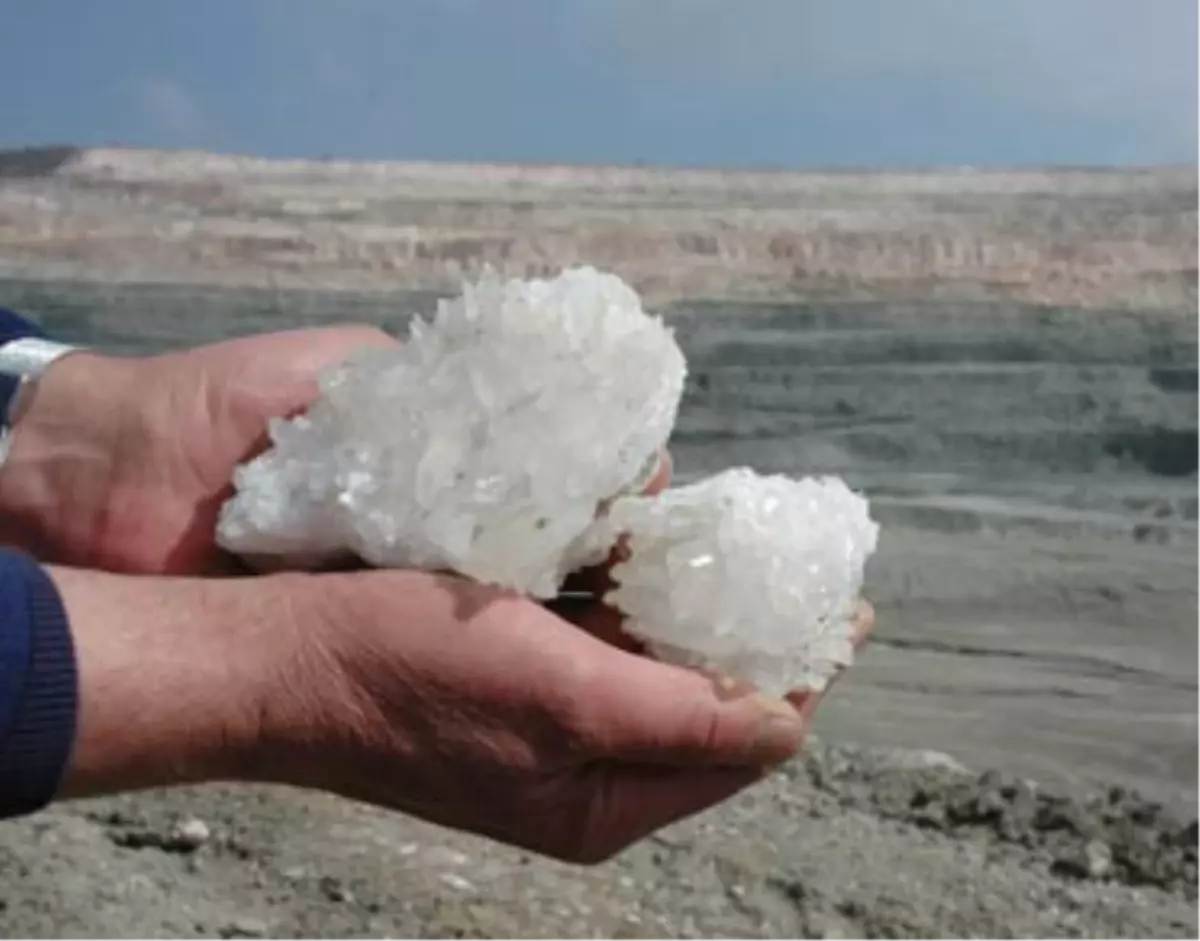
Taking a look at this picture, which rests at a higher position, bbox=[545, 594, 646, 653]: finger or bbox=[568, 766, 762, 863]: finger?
bbox=[545, 594, 646, 653]: finger

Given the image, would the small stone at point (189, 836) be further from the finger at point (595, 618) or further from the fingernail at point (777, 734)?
the fingernail at point (777, 734)

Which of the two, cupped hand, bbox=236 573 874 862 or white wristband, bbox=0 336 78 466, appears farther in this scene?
white wristband, bbox=0 336 78 466

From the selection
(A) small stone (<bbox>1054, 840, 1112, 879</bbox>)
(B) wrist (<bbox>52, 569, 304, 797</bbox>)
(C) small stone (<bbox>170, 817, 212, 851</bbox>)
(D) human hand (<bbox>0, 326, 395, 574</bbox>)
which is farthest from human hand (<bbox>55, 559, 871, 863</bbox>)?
(A) small stone (<bbox>1054, 840, 1112, 879</bbox>)

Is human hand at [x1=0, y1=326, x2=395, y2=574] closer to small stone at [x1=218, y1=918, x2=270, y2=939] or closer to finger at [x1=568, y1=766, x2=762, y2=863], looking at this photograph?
finger at [x1=568, y1=766, x2=762, y2=863]

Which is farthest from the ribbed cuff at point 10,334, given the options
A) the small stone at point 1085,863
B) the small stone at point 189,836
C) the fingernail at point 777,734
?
the small stone at point 1085,863

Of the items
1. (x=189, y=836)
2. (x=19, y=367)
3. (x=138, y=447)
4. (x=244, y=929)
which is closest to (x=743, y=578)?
(x=138, y=447)

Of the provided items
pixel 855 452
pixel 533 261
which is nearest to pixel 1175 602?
pixel 855 452

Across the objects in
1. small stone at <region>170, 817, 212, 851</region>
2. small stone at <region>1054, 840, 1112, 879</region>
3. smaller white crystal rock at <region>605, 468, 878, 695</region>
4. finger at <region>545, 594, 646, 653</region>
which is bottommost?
small stone at <region>170, 817, 212, 851</region>
